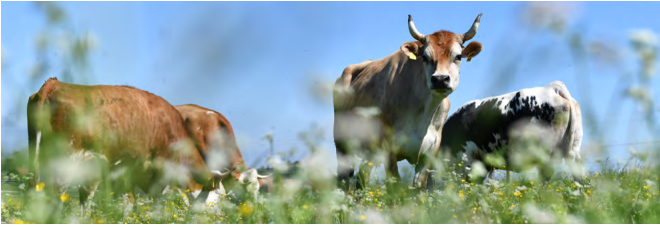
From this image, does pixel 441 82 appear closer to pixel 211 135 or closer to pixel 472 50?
pixel 472 50

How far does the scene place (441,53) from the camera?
23.1ft

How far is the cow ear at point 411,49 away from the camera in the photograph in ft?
24.0

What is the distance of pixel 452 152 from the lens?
1059cm

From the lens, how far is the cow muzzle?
6656 mm

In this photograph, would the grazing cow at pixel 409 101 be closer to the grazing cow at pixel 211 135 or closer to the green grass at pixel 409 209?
the green grass at pixel 409 209

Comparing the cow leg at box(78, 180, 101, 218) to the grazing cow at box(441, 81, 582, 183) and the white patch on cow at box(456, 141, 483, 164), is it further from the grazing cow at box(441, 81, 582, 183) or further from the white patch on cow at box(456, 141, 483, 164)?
the white patch on cow at box(456, 141, 483, 164)

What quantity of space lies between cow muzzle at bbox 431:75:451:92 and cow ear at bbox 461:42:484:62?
2.95ft

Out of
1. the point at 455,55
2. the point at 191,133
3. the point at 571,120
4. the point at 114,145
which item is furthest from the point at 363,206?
the point at 191,133

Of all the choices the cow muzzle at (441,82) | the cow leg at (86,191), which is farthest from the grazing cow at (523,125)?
the cow leg at (86,191)

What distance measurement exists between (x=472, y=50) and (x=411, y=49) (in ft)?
2.55

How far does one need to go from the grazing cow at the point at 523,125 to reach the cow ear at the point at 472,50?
1.71 meters

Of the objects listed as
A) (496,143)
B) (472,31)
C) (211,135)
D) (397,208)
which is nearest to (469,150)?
(496,143)

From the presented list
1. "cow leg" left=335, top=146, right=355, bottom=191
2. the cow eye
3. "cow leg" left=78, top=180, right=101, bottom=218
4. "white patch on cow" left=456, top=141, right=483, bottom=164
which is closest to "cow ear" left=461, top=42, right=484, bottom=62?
the cow eye

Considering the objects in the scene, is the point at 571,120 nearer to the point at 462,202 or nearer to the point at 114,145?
the point at 462,202
